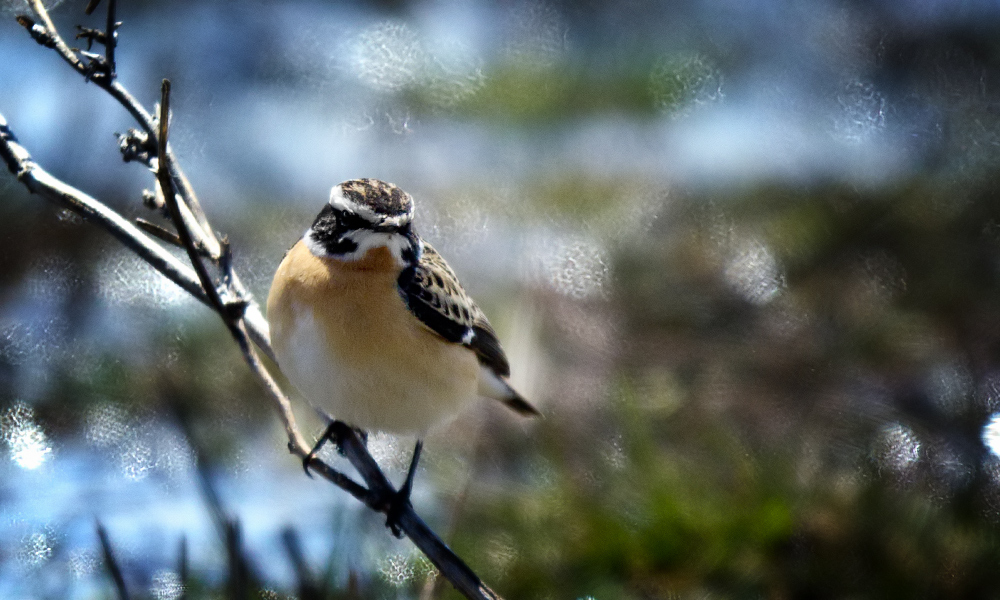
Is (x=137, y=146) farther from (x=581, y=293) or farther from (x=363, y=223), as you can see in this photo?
(x=581, y=293)

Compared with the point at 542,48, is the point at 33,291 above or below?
below

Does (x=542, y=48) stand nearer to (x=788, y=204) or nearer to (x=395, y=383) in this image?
(x=788, y=204)

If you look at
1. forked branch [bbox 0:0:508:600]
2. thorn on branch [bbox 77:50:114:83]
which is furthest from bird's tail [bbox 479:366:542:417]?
thorn on branch [bbox 77:50:114:83]

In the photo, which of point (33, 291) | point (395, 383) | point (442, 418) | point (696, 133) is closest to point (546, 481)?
point (442, 418)

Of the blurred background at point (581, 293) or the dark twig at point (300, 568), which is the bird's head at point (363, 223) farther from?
the dark twig at point (300, 568)

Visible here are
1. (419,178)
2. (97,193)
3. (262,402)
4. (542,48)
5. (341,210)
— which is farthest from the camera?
(542,48)

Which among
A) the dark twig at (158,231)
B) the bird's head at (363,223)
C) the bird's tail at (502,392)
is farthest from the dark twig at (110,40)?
the bird's tail at (502,392)

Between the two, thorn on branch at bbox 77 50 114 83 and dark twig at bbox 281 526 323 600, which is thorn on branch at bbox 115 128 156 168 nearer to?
thorn on branch at bbox 77 50 114 83
